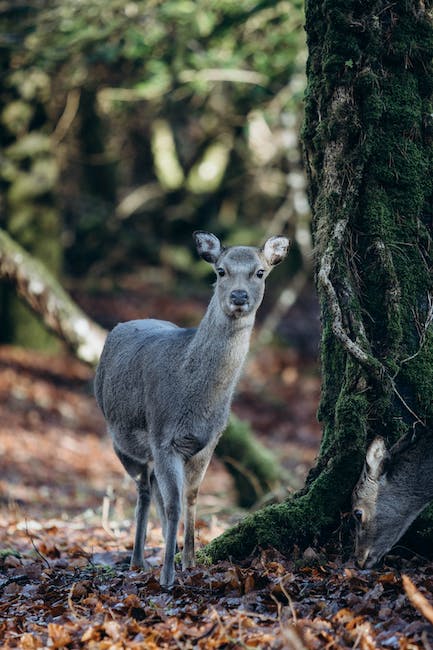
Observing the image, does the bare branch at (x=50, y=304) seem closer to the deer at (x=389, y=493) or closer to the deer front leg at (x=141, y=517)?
the deer front leg at (x=141, y=517)

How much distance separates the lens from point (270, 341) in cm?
2206

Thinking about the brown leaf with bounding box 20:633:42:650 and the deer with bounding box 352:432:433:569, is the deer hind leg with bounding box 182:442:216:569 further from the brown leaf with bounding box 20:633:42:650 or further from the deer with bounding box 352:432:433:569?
the brown leaf with bounding box 20:633:42:650

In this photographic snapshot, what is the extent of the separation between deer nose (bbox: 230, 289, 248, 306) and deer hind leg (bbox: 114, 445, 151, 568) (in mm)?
1908

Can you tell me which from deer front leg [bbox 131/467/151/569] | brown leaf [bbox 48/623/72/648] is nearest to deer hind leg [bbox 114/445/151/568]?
deer front leg [bbox 131/467/151/569]

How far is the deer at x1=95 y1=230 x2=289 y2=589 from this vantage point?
21.3 feet

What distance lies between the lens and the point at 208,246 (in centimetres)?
691

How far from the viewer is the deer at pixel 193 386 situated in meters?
6.50

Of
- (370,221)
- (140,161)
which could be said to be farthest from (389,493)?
(140,161)

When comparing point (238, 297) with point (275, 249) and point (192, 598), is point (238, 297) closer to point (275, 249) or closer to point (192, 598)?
point (275, 249)

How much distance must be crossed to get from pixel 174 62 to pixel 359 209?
24.4ft

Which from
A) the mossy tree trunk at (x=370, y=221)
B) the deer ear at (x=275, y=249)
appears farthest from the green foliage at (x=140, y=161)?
the mossy tree trunk at (x=370, y=221)

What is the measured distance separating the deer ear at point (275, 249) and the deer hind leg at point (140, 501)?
2.06 meters

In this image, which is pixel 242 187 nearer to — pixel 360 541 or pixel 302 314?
pixel 302 314

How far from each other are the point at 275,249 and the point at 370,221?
85 cm
